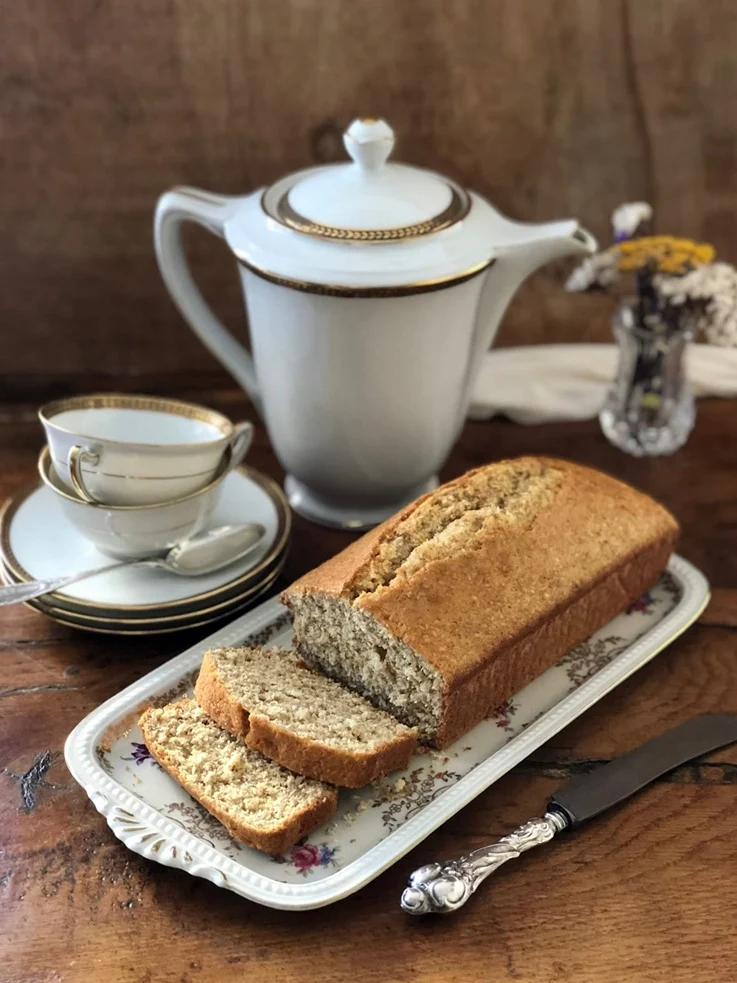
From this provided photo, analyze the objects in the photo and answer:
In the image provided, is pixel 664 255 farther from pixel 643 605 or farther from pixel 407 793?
pixel 407 793

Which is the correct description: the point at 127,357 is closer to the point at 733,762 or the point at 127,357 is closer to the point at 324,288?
the point at 324,288

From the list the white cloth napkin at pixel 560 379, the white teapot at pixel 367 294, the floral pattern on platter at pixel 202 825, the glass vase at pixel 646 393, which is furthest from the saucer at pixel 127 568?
the glass vase at pixel 646 393

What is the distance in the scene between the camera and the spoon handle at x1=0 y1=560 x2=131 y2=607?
1.09 m

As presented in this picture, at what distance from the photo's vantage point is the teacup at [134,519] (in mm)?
1114

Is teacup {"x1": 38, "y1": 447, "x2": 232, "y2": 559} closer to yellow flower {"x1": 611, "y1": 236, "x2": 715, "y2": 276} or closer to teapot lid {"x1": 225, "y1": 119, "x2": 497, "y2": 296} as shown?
teapot lid {"x1": 225, "y1": 119, "x2": 497, "y2": 296}

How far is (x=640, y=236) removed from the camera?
4.90 feet

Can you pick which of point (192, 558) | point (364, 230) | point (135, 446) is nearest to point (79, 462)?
point (135, 446)

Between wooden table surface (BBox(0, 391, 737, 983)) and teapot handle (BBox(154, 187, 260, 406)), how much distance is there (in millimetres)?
436

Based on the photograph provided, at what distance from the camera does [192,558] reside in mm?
1163

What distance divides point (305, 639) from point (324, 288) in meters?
0.39

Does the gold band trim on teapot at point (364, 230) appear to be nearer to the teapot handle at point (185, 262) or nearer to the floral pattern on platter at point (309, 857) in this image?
the teapot handle at point (185, 262)

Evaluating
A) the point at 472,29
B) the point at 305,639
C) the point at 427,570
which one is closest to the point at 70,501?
the point at 305,639

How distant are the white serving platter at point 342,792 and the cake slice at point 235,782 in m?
0.02

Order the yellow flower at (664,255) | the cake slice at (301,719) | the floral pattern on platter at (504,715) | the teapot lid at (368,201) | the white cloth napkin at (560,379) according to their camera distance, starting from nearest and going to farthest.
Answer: the cake slice at (301,719) < the floral pattern on platter at (504,715) < the teapot lid at (368,201) < the yellow flower at (664,255) < the white cloth napkin at (560,379)
